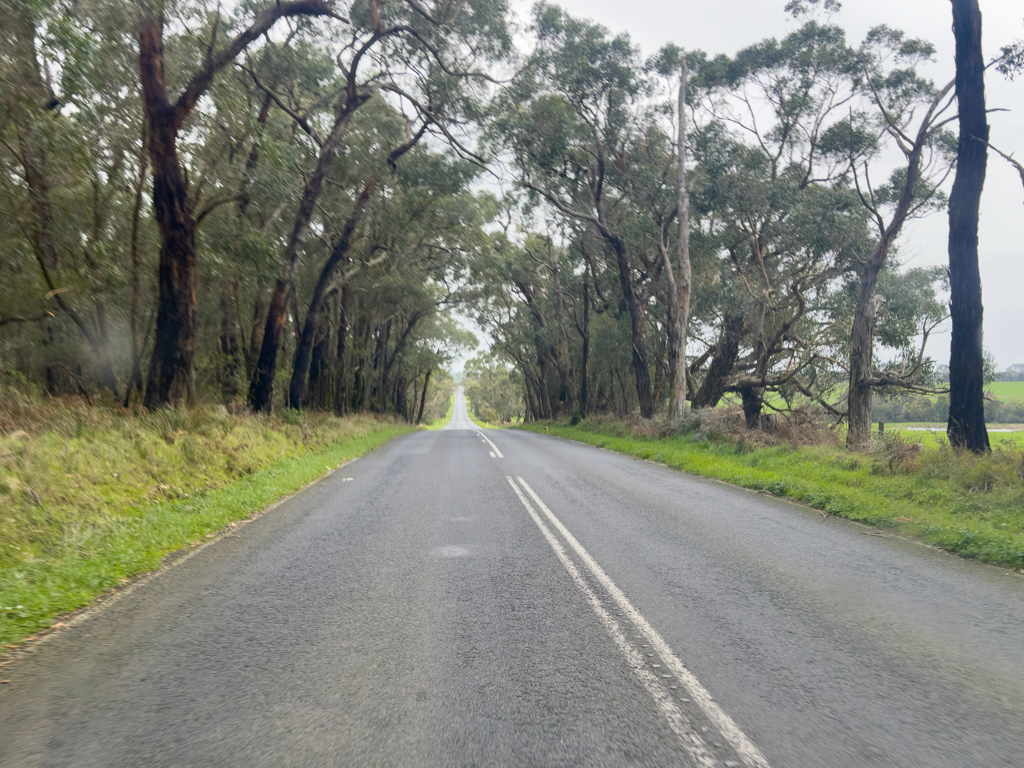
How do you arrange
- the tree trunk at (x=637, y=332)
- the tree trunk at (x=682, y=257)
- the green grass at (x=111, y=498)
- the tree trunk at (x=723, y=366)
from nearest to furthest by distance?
the green grass at (x=111, y=498)
the tree trunk at (x=682, y=257)
the tree trunk at (x=637, y=332)
the tree trunk at (x=723, y=366)

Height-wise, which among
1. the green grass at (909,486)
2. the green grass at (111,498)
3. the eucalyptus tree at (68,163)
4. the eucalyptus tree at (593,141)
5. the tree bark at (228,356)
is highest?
the eucalyptus tree at (593,141)

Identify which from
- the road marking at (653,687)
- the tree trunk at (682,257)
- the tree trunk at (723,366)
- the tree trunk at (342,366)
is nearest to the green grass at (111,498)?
the road marking at (653,687)

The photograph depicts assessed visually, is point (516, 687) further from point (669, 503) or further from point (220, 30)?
point (220, 30)

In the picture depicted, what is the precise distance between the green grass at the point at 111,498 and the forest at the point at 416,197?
2726mm

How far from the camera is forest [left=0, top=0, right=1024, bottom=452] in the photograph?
1395 centimetres

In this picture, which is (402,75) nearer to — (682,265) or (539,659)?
(682,265)

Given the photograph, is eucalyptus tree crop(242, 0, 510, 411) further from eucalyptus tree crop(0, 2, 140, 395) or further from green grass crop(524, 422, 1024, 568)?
green grass crop(524, 422, 1024, 568)

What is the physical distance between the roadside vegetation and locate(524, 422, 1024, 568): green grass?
340 inches

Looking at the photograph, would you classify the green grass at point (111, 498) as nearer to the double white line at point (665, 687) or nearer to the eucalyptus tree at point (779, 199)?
the double white line at point (665, 687)

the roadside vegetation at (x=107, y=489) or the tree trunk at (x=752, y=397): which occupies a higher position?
the tree trunk at (x=752, y=397)

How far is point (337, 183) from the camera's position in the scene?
2261 centimetres

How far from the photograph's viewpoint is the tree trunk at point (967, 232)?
12055 mm

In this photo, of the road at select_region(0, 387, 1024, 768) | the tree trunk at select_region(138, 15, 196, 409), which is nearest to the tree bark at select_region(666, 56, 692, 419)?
the road at select_region(0, 387, 1024, 768)

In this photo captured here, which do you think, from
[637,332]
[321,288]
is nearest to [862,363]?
[637,332]
